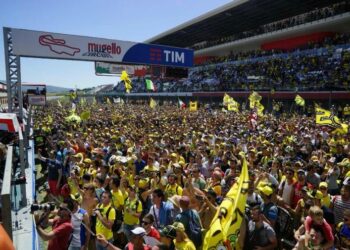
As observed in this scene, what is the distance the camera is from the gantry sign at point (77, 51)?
10312mm

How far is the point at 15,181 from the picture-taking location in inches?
238

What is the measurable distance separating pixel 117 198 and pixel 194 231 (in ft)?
6.36

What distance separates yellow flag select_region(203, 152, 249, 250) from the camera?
12.9 ft

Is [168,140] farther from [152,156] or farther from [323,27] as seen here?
[323,27]

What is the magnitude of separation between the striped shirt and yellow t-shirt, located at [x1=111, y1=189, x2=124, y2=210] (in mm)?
3389

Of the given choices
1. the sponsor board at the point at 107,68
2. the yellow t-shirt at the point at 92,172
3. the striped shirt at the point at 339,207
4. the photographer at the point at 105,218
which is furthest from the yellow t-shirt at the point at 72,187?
the sponsor board at the point at 107,68

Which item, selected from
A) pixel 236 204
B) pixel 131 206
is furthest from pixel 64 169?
pixel 236 204

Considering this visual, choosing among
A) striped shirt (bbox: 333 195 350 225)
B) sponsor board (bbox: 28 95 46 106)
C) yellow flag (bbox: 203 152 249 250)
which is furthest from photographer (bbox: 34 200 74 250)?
sponsor board (bbox: 28 95 46 106)

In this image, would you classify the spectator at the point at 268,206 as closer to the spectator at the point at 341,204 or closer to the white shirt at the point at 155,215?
the spectator at the point at 341,204

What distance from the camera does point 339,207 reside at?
5324 millimetres

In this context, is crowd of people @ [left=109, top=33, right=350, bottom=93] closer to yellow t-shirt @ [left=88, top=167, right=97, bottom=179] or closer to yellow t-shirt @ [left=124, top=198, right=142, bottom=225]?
yellow t-shirt @ [left=88, top=167, right=97, bottom=179]

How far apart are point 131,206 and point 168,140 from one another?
6.55m

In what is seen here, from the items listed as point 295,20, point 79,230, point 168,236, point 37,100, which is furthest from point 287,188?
point 295,20

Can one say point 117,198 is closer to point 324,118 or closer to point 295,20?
point 324,118
